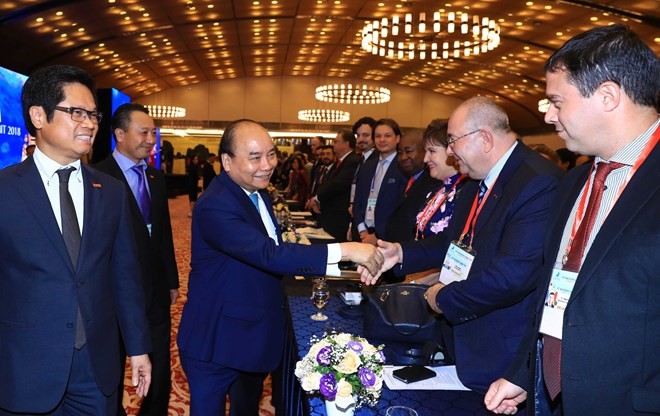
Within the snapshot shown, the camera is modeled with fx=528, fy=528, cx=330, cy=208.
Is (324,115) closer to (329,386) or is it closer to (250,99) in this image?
(250,99)

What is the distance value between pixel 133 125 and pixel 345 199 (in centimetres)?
351

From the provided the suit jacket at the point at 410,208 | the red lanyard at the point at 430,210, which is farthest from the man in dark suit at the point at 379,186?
the red lanyard at the point at 430,210

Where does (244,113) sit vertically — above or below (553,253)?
above

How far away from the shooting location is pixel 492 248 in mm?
1921

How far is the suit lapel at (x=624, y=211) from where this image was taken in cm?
123

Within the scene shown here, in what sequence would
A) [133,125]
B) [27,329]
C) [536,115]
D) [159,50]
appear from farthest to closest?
[536,115] < [159,50] < [133,125] < [27,329]

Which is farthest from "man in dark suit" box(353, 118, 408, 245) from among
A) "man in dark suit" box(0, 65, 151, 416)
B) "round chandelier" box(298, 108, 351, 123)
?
"round chandelier" box(298, 108, 351, 123)

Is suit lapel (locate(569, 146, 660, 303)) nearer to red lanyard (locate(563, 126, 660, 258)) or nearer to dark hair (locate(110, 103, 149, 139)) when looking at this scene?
red lanyard (locate(563, 126, 660, 258))

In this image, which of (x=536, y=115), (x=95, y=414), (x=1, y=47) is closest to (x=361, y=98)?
(x=536, y=115)

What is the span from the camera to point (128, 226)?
1994 millimetres

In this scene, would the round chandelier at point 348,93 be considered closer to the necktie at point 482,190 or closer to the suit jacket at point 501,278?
the necktie at point 482,190

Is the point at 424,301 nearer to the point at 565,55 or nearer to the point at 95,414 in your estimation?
the point at 565,55

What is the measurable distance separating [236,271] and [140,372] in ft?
1.71

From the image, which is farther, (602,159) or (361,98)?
(361,98)
